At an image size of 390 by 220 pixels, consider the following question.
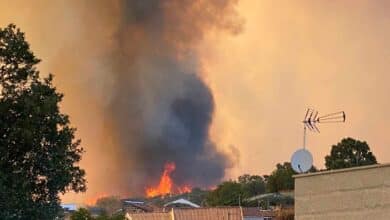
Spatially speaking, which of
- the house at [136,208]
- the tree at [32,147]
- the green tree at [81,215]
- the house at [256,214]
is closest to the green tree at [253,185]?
the house at [136,208]

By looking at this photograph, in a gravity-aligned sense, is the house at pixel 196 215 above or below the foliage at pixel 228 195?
below

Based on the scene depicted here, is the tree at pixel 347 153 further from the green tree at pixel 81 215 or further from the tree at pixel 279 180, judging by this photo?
the green tree at pixel 81 215

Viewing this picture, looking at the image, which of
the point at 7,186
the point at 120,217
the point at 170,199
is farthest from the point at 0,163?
the point at 170,199

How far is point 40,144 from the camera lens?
26.1 meters

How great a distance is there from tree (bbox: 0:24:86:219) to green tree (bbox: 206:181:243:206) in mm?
51084

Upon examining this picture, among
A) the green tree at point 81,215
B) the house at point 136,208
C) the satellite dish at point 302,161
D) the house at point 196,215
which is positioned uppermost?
the house at point 136,208

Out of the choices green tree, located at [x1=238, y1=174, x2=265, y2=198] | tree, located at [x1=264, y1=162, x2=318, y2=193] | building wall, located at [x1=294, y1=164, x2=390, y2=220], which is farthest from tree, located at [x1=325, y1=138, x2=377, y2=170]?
building wall, located at [x1=294, y1=164, x2=390, y2=220]

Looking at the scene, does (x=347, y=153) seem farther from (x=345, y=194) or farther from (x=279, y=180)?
(x=345, y=194)

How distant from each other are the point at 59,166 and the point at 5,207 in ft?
7.37

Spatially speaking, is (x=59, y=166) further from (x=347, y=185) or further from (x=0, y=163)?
(x=347, y=185)

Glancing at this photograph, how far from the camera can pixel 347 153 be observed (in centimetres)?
5888

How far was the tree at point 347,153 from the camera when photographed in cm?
5723

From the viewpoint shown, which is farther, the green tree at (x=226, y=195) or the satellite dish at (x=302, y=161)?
the green tree at (x=226, y=195)

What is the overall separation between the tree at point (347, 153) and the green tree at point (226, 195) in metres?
19.3
